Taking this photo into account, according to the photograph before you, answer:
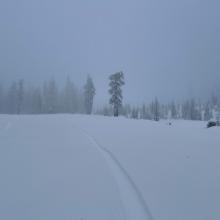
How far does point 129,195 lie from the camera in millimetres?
6723

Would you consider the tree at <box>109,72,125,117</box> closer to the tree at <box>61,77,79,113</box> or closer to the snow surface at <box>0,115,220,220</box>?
the tree at <box>61,77,79,113</box>

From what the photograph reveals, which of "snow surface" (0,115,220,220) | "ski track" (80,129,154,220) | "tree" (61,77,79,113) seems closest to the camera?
"ski track" (80,129,154,220)

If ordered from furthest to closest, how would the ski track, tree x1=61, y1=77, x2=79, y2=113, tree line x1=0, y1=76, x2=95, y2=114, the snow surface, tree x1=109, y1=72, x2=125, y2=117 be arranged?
tree x1=61, y1=77, x2=79, y2=113
tree line x1=0, y1=76, x2=95, y2=114
tree x1=109, y1=72, x2=125, y2=117
the snow surface
the ski track

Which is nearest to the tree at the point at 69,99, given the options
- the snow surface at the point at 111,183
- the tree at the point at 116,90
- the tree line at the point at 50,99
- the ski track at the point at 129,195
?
the tree line at the point at 50,99

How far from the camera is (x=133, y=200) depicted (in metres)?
6.39

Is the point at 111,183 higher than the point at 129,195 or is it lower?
higher

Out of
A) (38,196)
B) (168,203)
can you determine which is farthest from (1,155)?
(168,203)

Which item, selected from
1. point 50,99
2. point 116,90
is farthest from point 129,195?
point 50,99

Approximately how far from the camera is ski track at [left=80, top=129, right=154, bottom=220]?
558cm

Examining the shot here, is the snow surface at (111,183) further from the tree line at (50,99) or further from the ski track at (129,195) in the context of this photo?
the tree line at (50,99)

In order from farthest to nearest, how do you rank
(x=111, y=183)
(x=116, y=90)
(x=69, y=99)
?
(x=69, y=99) < (x=116, y=90) < (x=111, y=183)

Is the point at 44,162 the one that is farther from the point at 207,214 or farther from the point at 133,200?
the point at 207,214

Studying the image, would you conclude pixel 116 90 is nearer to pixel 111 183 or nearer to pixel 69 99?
pixel 69 99

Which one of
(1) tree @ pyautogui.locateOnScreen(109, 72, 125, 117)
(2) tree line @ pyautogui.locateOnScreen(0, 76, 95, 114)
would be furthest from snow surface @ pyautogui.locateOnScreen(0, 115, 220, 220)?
(2) tree line @ pyautogui.locateOnScreen(0, 76, 95, 114)
